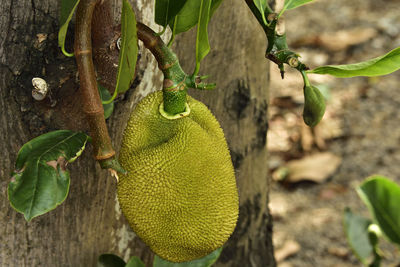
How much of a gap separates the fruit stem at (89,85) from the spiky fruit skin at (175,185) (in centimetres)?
4

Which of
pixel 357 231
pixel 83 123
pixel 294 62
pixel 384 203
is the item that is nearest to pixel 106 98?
pixel 83 123

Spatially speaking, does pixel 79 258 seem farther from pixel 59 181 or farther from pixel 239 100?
pixel 239 100

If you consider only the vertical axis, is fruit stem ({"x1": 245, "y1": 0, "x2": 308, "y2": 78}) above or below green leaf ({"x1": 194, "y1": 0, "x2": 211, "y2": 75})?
Result: below

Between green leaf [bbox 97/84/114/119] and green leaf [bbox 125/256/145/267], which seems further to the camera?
green leaf [bbox 125/256/145/267]

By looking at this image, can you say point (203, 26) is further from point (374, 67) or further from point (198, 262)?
point (198, 262)

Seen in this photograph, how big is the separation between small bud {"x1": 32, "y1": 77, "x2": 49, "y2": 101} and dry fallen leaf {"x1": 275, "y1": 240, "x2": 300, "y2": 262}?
1.26 metres

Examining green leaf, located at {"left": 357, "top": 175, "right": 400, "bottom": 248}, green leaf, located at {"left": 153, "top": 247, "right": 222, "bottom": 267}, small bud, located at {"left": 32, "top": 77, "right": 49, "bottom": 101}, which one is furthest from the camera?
green leaf, located at {"left": 357, "top": 175, "right": 400, "bottom": 248}

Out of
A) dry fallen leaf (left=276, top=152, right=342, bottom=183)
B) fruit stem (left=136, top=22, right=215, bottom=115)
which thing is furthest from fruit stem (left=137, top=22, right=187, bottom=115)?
dry fallen leaf (left=276, top=152, right=342, bottom=183)

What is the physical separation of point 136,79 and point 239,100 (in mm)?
276

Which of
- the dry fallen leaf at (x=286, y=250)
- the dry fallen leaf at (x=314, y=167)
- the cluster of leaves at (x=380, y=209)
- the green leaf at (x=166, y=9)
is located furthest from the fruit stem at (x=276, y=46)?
the dry fallen leaf at (x=314, y=167)

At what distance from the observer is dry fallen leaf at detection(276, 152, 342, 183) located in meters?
1.95

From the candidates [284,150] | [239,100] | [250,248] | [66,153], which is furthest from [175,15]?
[284,150]

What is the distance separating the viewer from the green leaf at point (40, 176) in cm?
56

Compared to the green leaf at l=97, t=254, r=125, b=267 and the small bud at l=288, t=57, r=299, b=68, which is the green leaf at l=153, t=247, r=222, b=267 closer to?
the green leaf at l=97, t=254, r=125, b=267
